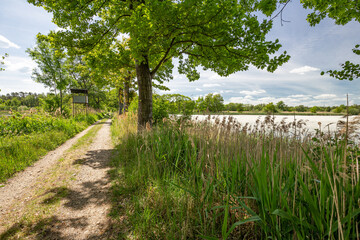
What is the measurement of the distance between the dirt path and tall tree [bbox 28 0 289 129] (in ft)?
10.5

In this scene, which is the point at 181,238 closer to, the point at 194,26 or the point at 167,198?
the point at 167,198

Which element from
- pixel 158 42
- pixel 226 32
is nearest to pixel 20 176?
pixel 158 42

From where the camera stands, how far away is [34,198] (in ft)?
12.2

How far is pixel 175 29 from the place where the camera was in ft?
16.7

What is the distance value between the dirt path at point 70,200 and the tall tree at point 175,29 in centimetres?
319

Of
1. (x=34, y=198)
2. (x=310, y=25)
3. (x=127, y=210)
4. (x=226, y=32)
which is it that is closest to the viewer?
(x=127, y=210)

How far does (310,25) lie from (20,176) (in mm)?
12028

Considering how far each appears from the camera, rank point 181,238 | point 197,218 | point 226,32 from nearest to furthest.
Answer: point 181,238 → point 197,218 → point 226,32

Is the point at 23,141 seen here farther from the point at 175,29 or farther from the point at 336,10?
the point at 336,10

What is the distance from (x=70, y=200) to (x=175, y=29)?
18.3ft

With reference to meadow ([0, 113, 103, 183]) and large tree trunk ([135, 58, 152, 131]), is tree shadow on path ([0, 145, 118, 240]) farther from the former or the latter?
large tree trunk ([135, 58, 152, 131])

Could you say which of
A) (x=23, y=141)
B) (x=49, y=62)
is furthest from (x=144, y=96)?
(x=49, y=62)

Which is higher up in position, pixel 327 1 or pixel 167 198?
pixel 327 1

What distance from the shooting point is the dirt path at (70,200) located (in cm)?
270
